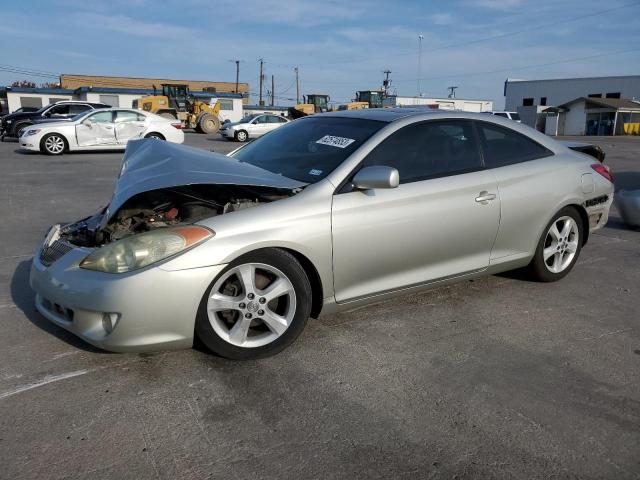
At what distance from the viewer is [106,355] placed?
3205mm

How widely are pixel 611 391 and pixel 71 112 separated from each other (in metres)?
23.0

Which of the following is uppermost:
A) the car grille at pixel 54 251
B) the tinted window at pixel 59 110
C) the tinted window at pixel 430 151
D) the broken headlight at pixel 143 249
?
the tinted window at pixel 59 110

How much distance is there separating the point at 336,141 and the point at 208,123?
97.8ft

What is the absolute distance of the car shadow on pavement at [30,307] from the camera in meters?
3.35

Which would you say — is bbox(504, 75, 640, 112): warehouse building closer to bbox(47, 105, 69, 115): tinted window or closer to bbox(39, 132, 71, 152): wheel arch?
bbox(47, 105, 69, 115): tinted window

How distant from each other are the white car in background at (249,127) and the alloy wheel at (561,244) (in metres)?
22.6

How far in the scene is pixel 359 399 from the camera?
2.80m

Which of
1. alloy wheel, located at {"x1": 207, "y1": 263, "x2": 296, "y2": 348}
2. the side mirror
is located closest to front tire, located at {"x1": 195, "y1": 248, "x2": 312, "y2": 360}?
alloy wheel, located at {"x1": 207, "y1": 263, "x2": 296, "y2": 348}

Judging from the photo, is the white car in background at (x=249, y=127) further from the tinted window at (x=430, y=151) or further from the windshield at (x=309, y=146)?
the tinted window at (x=430, y=151)

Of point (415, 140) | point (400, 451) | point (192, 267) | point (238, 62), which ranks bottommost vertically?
point (400, 451)

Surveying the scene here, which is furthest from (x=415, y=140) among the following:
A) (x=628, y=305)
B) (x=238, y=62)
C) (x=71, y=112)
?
(x=238, y=62)

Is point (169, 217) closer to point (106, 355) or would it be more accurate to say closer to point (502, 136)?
point (106, 355)

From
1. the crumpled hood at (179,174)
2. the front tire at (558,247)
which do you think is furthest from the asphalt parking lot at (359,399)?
the crumpled hood at (179,174)

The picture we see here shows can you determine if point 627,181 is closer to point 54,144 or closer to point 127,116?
point 127,116
